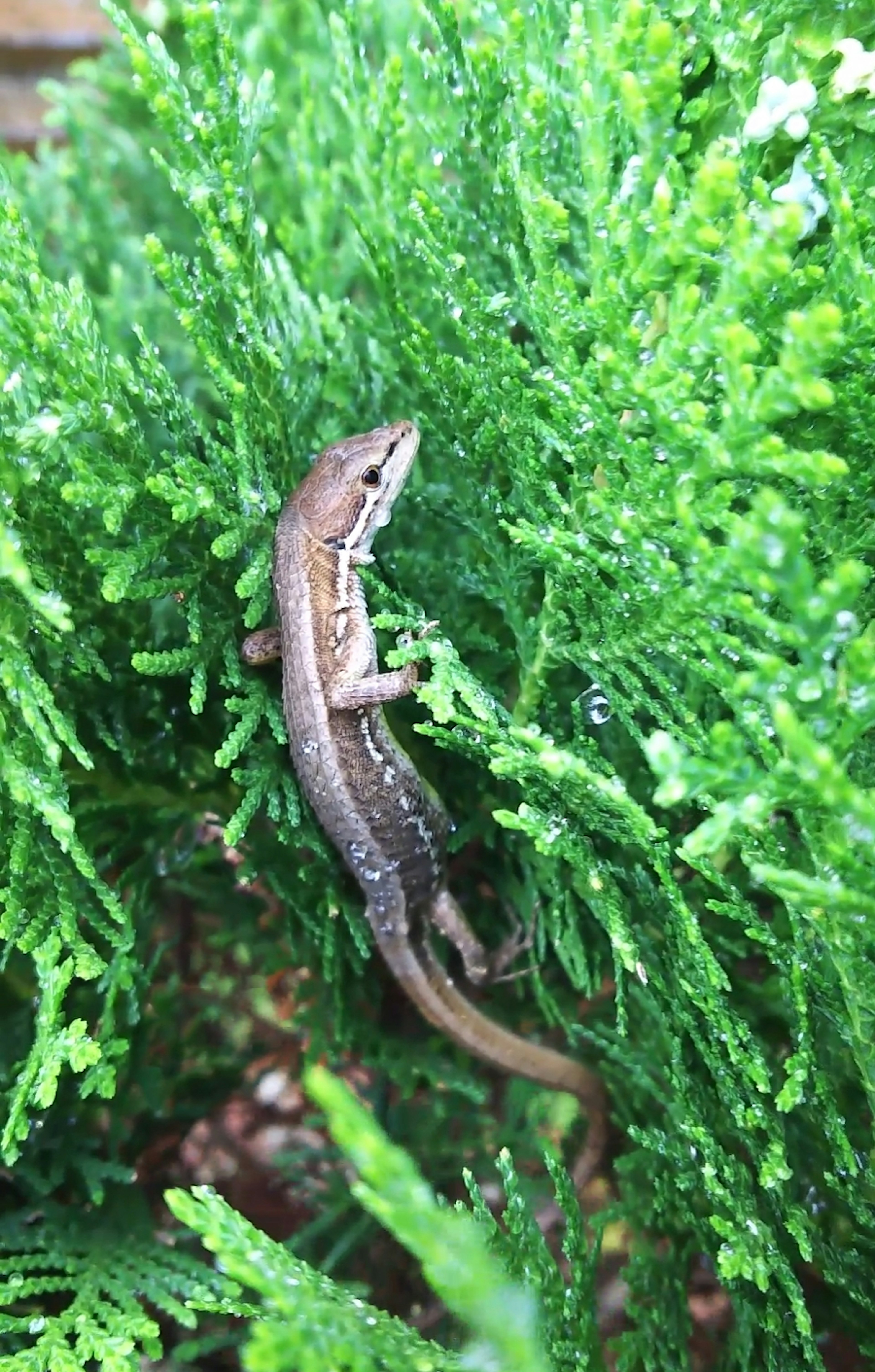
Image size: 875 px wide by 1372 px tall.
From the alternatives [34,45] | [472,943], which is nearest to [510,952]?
[472,943]

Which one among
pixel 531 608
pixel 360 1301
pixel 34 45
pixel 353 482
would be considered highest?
pixel 34 45

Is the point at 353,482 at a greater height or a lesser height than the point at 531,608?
greater

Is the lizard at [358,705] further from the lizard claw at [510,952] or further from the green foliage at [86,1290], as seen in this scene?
the green foliage at [86,1290]

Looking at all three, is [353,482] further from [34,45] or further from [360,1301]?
[34,45]

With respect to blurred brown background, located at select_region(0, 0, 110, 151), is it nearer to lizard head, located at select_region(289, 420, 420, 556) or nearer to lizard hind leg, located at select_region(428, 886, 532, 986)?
lizard head, located at select_region(289, 420, 420, 556)

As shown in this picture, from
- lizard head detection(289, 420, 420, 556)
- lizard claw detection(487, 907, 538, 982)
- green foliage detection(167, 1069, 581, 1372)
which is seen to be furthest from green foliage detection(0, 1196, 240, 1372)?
lizard head detection(289, 420, 420, 556)

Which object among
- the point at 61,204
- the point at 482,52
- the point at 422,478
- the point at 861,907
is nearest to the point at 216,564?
the point at 422,478

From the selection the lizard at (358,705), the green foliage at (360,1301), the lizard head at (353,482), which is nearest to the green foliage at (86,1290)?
the green foliage at (360,1301)
